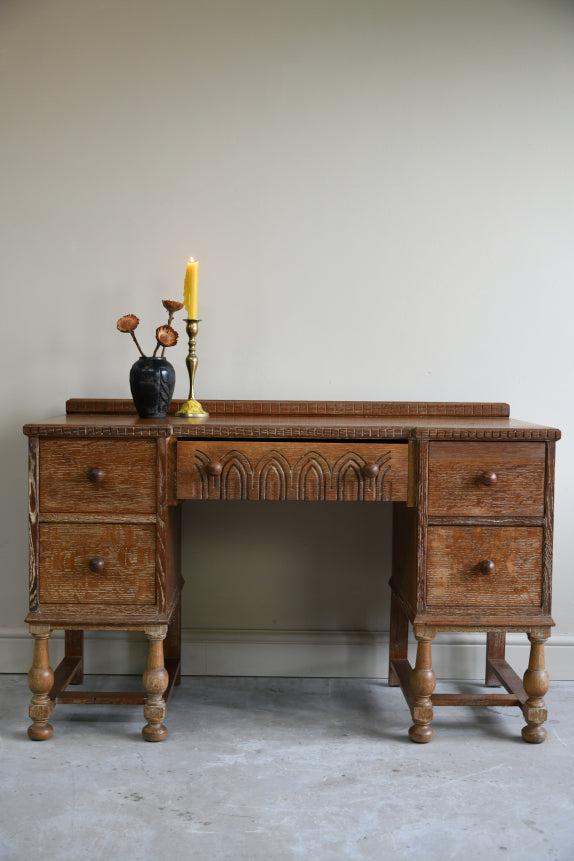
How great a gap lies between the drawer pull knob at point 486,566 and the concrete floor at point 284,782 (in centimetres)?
48

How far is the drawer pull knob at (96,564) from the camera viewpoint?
2.02 meters

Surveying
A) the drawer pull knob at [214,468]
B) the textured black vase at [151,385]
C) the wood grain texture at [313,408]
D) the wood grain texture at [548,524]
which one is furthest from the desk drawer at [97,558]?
the wood grain texture at [548,524]

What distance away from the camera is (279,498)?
2031 mm

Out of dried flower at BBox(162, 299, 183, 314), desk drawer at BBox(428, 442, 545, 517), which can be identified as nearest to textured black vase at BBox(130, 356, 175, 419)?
dried flower at BBox(162, 299, 183, 314)

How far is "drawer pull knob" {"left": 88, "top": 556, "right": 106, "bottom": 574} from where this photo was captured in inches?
79.4

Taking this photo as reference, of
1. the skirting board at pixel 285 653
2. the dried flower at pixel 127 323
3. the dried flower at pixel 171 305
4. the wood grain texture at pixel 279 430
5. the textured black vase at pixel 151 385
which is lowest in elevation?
the skirting board at pixel 285 653

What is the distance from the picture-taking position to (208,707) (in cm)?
232

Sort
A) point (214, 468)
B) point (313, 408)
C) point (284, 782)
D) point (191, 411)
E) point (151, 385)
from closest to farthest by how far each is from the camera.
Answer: point (284, 782) < point (214, 468) < point (151, 385) < point (191, 411) < point (313, 408)

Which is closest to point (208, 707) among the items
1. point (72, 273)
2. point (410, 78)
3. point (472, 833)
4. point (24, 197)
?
point (472, 833)

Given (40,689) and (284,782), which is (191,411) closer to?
(40,689)

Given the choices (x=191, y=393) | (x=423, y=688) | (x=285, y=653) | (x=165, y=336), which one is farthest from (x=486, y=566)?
(x=165, y=336)

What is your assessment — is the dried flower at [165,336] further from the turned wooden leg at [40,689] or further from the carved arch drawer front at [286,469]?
the turned wooden leg at [40,689]

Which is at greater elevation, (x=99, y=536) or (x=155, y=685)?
(x=99, y=536)

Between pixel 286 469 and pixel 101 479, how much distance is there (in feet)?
1.60
